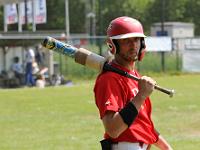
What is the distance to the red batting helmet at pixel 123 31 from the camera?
394 centimetres

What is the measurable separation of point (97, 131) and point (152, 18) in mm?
71483

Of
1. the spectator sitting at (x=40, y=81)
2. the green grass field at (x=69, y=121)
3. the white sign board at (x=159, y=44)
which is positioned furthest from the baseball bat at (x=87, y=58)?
the white sign board at (x=159, y=44)

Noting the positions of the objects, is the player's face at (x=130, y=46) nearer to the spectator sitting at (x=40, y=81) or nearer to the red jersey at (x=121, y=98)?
the red jersey at (x=121, y=98)

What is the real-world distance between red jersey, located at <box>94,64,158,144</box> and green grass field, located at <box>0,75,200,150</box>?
6315mm

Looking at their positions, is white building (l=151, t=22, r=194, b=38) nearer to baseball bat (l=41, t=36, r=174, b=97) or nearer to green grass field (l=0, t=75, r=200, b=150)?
green grass field (l=0, t=75, r=200, b=150)

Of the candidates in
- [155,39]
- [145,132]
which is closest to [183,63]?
[155,39]

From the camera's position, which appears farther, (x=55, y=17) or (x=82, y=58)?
(x=55, y=17)

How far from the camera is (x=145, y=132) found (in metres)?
4.14

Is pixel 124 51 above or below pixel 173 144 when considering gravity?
above

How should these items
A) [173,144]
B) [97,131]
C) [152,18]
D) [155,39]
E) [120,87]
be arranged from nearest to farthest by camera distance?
[120,87], [173,144], [97,131], [155,39], [152,18]

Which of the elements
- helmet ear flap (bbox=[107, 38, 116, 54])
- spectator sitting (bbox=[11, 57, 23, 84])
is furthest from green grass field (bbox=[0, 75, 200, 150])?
spectator sitting (bbox=[11, 57, 23, 84])

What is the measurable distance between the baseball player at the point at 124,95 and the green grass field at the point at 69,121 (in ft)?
20.8

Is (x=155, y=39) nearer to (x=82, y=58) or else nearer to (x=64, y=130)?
(x=64, y=130)

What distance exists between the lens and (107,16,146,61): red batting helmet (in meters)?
3.94
